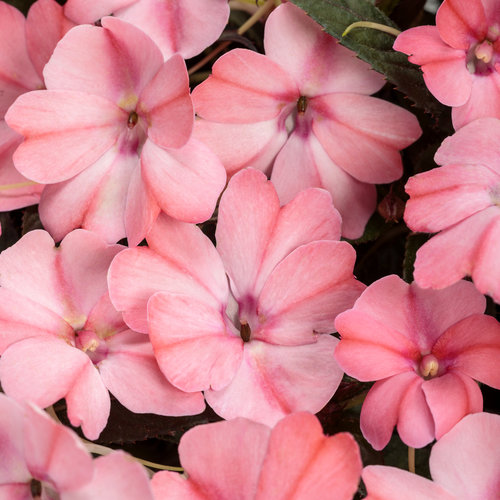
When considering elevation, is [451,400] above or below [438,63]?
below

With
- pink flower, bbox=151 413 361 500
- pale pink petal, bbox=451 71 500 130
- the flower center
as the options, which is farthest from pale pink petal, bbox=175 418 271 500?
pale pink petal, bbox=451 71 500 130

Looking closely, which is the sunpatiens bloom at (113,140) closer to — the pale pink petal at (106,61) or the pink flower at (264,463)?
the pale pink petal at (106,61)

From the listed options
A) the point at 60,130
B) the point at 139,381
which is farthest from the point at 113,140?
the point at 139,381

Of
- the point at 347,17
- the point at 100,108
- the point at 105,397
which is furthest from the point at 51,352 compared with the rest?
the point at 347,17

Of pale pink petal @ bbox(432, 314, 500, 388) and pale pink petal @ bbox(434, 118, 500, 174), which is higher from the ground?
pale pink petal @ bbox(434, 118, 500, 174)

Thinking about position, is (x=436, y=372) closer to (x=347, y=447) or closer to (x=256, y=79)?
(x=347, y=447)

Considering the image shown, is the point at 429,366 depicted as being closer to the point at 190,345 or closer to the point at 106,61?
the point at 190,345

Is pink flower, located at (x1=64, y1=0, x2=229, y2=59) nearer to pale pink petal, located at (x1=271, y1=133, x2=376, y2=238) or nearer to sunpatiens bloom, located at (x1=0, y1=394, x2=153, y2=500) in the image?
pale pink petal, located at (x1=271, y1=133, x2=376, y2=238)
